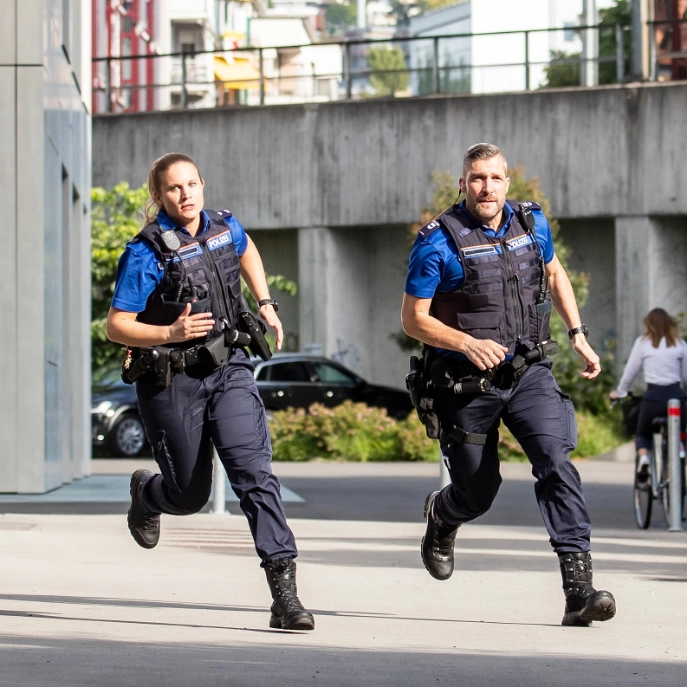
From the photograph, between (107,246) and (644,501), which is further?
(107,246)

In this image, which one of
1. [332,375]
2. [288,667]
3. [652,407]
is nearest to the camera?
[288,667]

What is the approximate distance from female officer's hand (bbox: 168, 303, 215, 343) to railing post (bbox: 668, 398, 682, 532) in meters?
6.44

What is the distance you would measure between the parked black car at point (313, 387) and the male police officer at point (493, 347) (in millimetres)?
17721

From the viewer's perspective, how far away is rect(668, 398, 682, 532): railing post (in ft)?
38.8

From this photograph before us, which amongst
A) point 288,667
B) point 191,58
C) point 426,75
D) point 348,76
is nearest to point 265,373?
point 348,76

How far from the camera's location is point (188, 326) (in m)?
6.10

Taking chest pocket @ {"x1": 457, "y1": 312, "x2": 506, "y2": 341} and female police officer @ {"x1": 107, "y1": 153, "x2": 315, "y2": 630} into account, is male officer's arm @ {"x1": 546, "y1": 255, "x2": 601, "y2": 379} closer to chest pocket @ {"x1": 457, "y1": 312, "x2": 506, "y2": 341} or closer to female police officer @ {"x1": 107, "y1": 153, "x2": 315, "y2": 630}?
chest pocket @ {"x1": 457, "y1": 312, "x2": 506, "y2": 341}

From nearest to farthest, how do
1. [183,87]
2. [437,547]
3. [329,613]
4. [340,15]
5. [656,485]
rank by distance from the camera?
[329,613], [437,547], [656,485], [183,87], [340,15]

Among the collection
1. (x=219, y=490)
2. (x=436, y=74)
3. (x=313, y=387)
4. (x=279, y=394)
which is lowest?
(x=219, y=490)

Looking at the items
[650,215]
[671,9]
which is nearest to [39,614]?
[650,215]

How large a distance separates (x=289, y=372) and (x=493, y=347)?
Answer: 61.4 ft

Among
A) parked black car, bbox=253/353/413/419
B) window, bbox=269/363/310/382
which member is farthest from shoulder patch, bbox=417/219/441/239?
window, bbox=269/363/310/382

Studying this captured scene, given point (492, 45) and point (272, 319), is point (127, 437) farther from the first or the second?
point (492, 45)

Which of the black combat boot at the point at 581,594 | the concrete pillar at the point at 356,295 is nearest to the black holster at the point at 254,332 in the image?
the black combat boot at the point at 581,594
